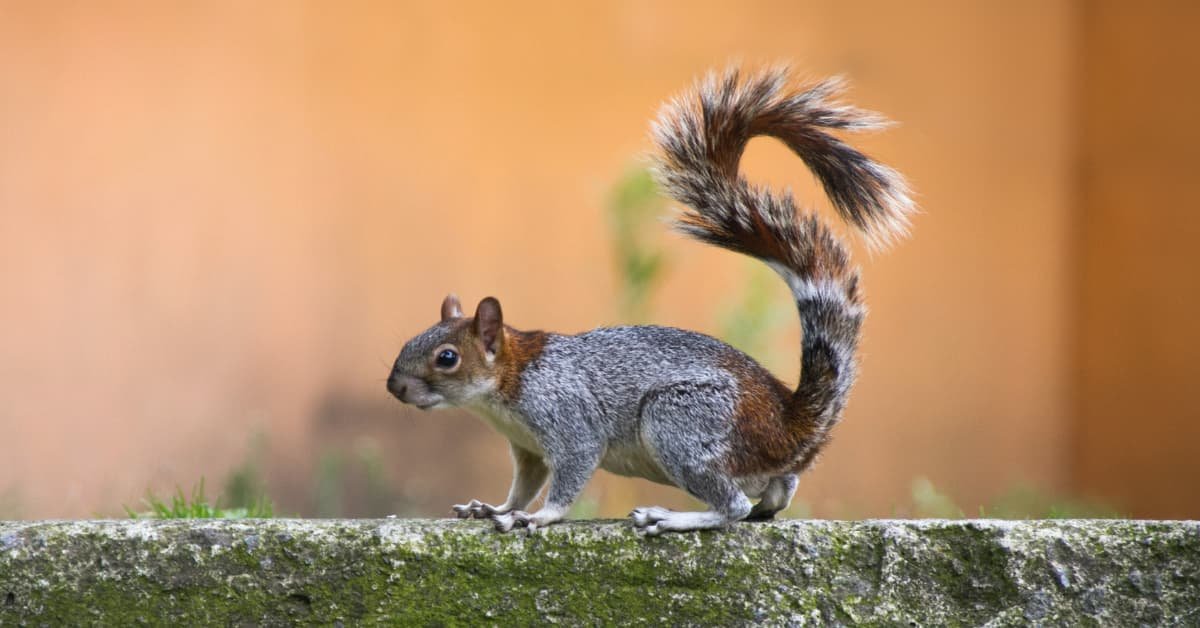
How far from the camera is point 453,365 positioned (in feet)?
6.39

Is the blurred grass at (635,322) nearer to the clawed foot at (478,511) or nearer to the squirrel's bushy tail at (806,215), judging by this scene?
the clawed foot at (478,511)

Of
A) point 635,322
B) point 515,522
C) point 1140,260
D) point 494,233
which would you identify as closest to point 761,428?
point 515,522

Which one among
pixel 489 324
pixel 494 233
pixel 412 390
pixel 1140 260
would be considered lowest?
pixel 412 390

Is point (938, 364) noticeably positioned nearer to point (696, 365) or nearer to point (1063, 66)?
point (1063, 66)

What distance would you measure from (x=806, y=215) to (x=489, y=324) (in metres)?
0.47

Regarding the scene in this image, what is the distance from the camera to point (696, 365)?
1927mm

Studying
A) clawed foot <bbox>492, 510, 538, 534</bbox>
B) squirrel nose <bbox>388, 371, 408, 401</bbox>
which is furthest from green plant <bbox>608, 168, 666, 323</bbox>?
clawed foot <bbox>492, 510, 538, 534</bbox>

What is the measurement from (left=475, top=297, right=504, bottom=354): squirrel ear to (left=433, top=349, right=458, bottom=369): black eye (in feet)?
0.15

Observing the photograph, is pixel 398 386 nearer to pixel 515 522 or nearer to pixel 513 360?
pixel 513 360

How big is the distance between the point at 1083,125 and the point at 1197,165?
0.51 meters

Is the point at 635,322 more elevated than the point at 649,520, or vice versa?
the point at 635,322

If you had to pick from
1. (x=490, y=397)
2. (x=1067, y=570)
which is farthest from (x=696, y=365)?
(x=1067, y=570)

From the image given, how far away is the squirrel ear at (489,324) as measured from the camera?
1.96m

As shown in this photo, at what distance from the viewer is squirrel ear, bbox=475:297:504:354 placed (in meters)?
1.96
